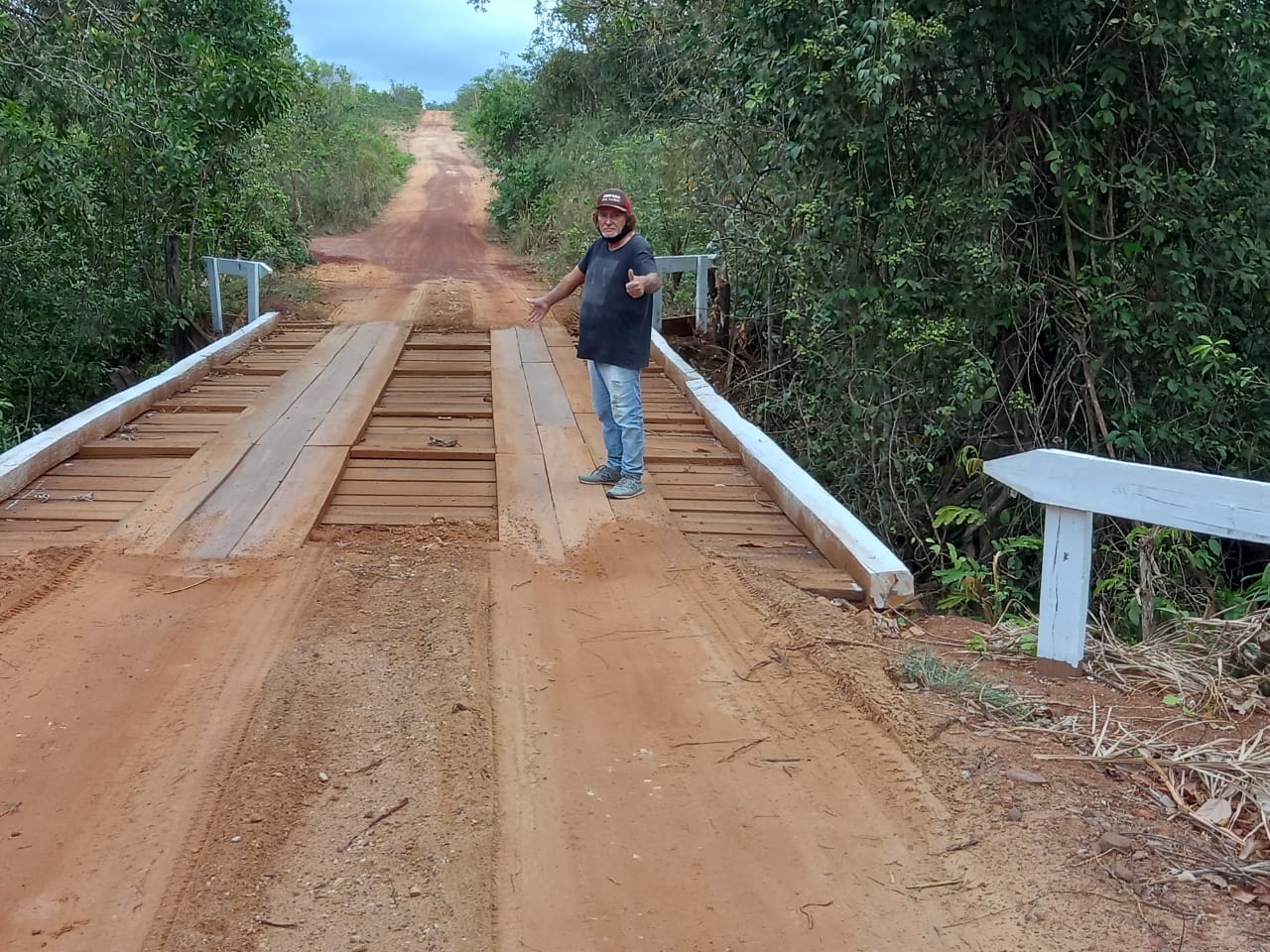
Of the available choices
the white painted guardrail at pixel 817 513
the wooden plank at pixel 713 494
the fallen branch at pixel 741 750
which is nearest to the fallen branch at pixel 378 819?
the fallen branch at pixel 741 750

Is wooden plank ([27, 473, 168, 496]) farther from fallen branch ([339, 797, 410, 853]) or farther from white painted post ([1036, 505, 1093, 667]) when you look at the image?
white painted post ([1036, 505, 1093, 667])

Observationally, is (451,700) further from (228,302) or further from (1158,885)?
(228,302)

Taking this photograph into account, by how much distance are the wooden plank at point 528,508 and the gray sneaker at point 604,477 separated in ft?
0.84

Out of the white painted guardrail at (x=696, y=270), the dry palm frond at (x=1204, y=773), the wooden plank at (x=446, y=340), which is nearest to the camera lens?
the dry palm frond at (x=1204, y=773)

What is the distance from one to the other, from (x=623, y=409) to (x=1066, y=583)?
9.68 feet

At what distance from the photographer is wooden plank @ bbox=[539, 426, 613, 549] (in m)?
5.78

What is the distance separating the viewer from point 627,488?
20.9 ft

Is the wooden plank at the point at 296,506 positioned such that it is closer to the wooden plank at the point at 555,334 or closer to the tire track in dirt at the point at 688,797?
the tire track in dirt at the point at 688,797

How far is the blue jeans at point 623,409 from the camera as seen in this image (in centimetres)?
628

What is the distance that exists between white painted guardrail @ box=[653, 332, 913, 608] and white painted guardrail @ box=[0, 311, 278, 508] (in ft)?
13.5

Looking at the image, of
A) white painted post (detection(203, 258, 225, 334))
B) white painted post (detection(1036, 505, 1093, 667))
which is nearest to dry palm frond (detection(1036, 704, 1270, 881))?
white painted post (detection(1036, 505, 1093, 667))

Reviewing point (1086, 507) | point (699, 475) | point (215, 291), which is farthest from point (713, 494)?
point (215, 291)

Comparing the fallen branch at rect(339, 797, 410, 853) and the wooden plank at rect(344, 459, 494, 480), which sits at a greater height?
the wooden plank at rect(344, 459, 494, 480)

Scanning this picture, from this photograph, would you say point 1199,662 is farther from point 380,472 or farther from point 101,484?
point 101,484
